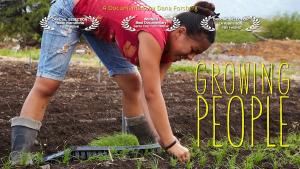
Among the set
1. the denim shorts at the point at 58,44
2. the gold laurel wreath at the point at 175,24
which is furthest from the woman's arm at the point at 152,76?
the denim shorts at the point at 58,44

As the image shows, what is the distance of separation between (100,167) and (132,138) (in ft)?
2.57

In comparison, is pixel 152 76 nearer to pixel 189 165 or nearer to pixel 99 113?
pixel 189 165

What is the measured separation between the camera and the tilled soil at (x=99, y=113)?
4.29 meters

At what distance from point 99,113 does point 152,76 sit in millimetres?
2328

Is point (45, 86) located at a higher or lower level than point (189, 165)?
higher

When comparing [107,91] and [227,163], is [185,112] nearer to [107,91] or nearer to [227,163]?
[107,91]

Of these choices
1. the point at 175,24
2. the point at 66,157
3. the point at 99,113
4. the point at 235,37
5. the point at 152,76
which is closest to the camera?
the point at 152,76

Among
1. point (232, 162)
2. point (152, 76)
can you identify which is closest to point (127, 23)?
point (152, 76)

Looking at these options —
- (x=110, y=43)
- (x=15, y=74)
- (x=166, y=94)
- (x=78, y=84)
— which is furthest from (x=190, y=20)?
(x=15, y=74)

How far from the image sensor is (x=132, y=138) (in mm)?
3830

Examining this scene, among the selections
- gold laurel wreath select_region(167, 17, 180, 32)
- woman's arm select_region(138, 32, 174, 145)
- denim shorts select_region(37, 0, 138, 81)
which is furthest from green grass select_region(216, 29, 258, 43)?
woman's arm select_region(138, 32, 174, 145)

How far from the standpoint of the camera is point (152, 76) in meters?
2.99

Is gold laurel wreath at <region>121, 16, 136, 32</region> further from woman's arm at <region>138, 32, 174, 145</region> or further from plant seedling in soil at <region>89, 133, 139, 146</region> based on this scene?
plant seedling in soil at <region>89, 133, 139, 146</region>

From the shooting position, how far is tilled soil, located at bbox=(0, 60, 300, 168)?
4293 mm
